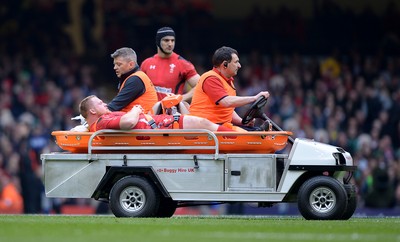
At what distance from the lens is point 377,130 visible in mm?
28391

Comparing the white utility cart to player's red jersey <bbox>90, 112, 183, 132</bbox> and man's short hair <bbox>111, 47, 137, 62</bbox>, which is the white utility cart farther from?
man's short hair <bbox>111, 47, 137, 62</bbox>

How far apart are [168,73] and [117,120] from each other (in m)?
2.17

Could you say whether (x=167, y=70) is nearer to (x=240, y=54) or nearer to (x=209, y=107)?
(x=209, y=107)

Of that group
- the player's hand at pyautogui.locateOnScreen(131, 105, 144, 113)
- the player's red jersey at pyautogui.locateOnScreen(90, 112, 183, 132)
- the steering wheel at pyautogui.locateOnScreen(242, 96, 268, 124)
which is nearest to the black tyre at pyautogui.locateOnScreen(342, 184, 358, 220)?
the steering wheel at pyautogui.locateOnScreen(242, 96, 268, 124)

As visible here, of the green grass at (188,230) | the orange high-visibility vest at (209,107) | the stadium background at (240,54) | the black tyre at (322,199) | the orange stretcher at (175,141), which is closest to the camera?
the green grass at (188,230)

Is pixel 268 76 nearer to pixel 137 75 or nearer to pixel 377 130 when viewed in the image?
pixel 377 130

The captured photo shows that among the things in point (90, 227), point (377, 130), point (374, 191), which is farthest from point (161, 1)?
point (90, 227)

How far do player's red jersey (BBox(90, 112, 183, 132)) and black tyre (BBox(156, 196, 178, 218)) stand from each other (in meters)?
1.08

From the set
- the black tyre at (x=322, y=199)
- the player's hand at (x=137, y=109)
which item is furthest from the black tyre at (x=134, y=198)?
the black tyre at (x=322, y=199)

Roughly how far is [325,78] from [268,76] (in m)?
1.48

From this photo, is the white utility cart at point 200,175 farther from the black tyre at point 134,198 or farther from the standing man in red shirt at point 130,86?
the standing man in red shirt at point 130,86

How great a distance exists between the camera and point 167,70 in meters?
19.2

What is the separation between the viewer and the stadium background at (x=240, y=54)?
29.1 m

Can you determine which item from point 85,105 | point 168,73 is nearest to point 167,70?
point 168,73
